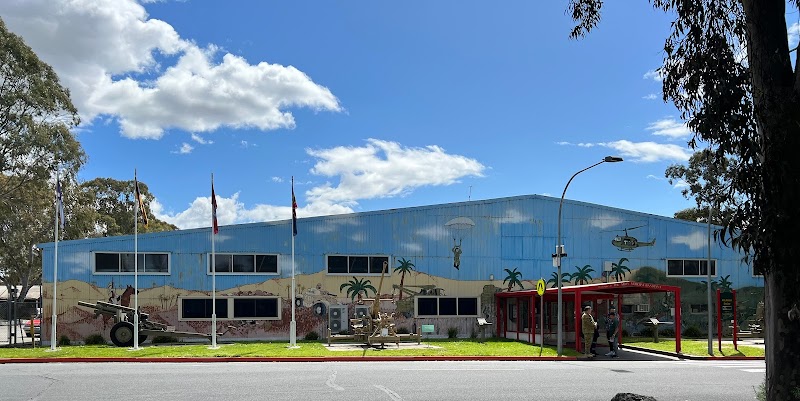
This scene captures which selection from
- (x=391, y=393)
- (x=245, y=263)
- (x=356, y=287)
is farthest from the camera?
(x=356, y=287)

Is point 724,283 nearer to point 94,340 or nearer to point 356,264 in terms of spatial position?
point 356,264

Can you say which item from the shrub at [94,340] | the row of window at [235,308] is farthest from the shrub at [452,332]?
the shrub at [94,340]

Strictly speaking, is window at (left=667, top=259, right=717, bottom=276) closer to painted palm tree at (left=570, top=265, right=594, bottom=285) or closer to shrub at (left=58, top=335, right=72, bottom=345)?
painted palm tree at (left=570, top=265, right=594, bottom=285)

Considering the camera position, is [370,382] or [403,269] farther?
[403,269]

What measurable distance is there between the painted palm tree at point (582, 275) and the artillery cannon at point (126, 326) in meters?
16.7

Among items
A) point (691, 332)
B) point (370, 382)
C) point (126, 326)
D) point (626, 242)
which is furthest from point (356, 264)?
point (370, 382)

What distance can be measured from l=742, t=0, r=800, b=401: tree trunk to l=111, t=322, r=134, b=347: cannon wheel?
23555 millimetres

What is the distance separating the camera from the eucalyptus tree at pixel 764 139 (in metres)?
8.41

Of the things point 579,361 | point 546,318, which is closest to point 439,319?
point 546,318

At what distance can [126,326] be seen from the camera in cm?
2736

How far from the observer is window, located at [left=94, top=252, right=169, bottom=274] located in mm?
29109

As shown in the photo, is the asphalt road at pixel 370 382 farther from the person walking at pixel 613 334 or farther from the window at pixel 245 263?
the window at pixel 245 263

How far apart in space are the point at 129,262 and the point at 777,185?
25.9 meters

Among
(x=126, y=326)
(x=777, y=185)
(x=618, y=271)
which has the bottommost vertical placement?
(x=126, y=326)
